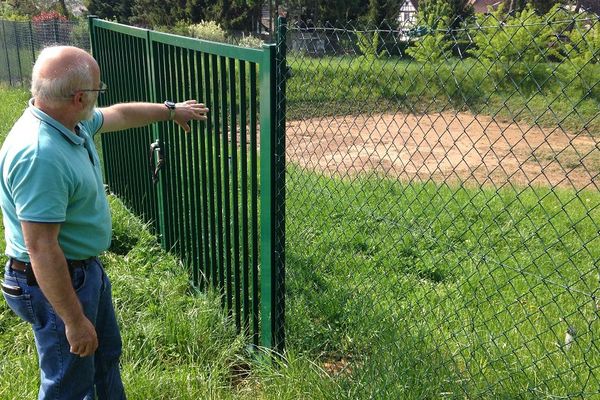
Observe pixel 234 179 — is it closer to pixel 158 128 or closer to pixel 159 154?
pixel 159 154

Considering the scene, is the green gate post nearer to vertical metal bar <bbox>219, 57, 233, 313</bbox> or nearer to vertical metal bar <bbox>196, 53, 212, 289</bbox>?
vertical metal bar <bbox>219, 57, 233, 313</bbox>

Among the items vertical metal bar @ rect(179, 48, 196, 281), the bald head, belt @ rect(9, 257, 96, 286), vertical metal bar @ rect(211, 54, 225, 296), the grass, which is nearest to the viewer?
the bald head

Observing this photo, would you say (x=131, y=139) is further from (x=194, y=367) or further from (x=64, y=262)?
(x=64, y=262)

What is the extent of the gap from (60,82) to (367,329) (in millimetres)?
2145

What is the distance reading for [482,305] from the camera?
12.7 ft

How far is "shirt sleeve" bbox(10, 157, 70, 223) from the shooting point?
6.91 ft

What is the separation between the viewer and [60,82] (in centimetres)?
222

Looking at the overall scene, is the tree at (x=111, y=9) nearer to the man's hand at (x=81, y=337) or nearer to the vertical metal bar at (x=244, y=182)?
the vertical metal bar at (x=244, y=182)

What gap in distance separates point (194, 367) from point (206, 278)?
2.83 feet

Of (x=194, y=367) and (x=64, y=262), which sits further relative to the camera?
(x=194, y=367)

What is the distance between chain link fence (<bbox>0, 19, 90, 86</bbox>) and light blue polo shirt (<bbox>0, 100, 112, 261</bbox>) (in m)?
8.31

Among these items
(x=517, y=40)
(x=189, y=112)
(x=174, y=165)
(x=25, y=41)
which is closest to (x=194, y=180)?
(x=174, y=165)

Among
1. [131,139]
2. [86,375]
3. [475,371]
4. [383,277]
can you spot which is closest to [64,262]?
[86,375]

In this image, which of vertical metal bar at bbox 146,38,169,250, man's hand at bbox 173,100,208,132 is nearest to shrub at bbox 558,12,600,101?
man's hand at bbox 173,100,208,132
